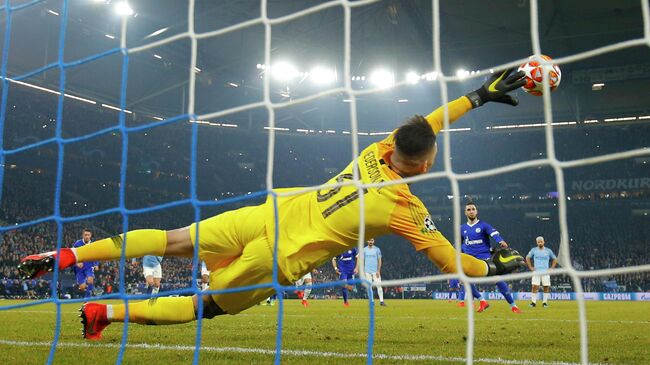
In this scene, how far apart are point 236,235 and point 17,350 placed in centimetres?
232

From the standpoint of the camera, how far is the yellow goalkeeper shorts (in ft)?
12.7

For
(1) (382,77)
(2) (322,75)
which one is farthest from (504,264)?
(2) (322,75)

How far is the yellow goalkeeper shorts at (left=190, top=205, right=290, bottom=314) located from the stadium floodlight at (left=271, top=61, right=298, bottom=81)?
23.3 meters

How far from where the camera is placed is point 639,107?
3025 cm

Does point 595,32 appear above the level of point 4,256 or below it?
above

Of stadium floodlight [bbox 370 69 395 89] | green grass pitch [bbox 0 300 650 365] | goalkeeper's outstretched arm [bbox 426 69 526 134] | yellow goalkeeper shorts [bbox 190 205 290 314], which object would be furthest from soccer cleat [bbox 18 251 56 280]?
stadium floodlight [bbox 370 69 395 89]

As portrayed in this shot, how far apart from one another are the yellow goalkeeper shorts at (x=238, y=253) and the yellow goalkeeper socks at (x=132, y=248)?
0.22m

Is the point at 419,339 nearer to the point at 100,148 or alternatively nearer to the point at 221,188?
the point at 100,148

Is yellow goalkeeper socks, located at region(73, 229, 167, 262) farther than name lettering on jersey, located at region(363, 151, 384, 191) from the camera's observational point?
Yes

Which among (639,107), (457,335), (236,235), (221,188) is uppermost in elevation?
(639,107)

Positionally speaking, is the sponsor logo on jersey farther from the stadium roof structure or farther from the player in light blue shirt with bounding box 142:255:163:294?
the stadium roof structure

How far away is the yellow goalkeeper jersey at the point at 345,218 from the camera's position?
3705 millimetres

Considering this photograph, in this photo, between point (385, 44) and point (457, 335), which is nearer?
point (457, 335)

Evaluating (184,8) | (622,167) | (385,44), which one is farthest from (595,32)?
(184,8)
